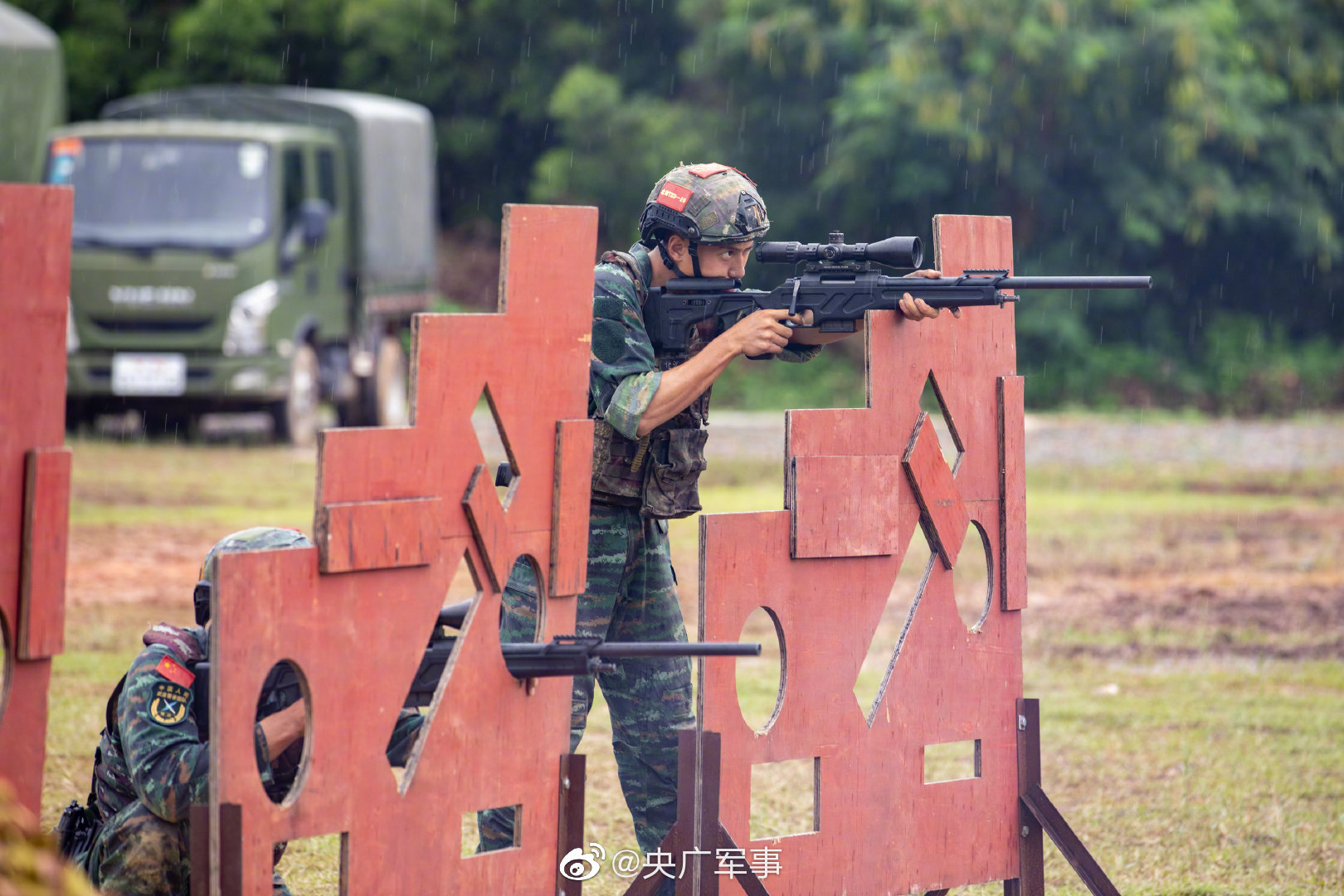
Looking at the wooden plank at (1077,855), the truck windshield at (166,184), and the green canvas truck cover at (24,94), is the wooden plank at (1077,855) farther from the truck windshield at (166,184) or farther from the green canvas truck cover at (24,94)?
the green canvas truck cover at (24,94)

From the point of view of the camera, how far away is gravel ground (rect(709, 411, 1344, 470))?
47.8ft

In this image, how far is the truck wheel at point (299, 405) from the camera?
563 inches

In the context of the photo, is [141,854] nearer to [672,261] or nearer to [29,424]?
[29,424]

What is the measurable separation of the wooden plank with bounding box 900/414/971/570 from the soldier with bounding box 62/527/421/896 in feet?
4.57

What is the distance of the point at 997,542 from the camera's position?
3.95 metres

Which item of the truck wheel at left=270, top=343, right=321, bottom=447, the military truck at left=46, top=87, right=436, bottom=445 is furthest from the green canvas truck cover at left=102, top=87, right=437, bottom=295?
the truck wheel at left=270, top=343, right=321, bottom=447

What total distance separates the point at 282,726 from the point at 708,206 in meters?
1.52

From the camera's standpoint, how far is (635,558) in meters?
3.94

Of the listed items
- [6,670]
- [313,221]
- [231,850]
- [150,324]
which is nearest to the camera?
[231,850]

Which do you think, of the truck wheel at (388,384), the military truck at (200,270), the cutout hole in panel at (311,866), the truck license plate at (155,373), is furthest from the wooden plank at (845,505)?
the truck wheel at (388,384)

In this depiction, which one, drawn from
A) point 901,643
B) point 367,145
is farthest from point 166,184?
point 901,643

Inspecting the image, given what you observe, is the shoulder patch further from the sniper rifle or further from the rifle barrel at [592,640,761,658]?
the sniper rifle

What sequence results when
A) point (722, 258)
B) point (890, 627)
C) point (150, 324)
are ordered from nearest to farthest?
point (722, 258) → point (890, 627) → point (150, 324)

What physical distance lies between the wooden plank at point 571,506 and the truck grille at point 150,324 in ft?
35.8
